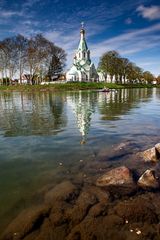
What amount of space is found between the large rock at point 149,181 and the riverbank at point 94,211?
0.05 m

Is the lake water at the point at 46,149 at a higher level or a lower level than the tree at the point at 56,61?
lower

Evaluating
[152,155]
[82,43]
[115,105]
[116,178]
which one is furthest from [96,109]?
[82,43]

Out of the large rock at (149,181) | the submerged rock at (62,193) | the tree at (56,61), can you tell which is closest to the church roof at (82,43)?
the tree at (56,61)

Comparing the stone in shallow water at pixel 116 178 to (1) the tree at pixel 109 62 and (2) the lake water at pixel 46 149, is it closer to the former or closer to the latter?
(2) the lake water at pixel 46 149

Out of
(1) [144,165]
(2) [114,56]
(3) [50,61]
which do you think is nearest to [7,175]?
(1) [144,165]

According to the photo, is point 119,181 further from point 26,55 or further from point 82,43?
point 82,43

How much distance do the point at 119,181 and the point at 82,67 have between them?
425 ft

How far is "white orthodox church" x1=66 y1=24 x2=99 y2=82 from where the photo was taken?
131 metres

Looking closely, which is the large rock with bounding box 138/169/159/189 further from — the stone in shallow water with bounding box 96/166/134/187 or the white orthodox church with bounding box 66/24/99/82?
the white orthodox church with bounding box 66/24/99/82

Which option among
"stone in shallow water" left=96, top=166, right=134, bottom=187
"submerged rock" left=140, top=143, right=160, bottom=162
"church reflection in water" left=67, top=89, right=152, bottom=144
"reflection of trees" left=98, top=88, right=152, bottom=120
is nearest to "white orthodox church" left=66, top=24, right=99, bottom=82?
"reflection of trees" left=98, top=88, right=152, bottom=120

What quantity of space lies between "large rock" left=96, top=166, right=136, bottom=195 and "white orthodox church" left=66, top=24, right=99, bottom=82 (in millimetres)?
122552

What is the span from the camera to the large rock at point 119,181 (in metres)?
7.44

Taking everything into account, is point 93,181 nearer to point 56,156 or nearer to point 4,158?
point 56,156

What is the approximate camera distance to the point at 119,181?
780cm
